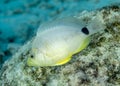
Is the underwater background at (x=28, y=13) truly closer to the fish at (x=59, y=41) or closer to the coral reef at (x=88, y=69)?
the coral reef at (x=88, y=69)

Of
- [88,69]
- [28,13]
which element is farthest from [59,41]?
[28,13]

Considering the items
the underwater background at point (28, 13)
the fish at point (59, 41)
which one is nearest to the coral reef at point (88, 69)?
the fish at point (59, 41)

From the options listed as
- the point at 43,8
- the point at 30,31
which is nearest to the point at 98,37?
the point at 30,31

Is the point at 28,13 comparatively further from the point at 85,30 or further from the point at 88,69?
the point at 85,30

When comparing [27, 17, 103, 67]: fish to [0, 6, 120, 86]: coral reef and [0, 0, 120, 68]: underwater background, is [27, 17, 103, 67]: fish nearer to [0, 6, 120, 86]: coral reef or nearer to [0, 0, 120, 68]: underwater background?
[0, 6, 120, 86]: coral reef

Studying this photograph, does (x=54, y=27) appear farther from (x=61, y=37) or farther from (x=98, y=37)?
(x=98, y=37)

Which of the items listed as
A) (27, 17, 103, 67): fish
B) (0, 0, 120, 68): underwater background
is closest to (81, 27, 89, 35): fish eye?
(27, 17, 103, 67): fish
